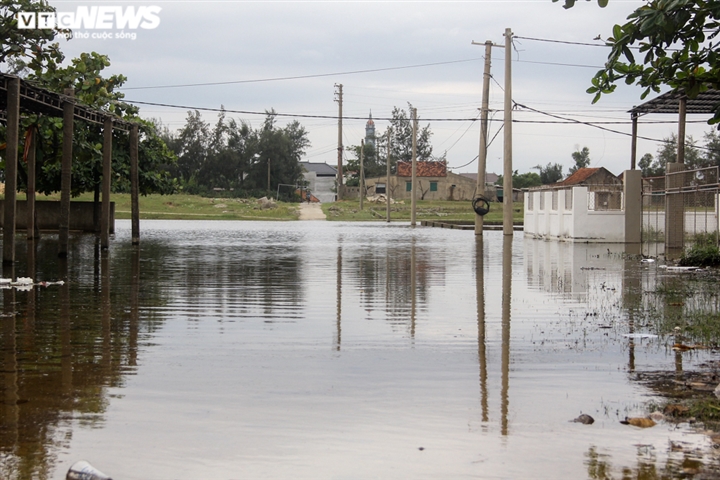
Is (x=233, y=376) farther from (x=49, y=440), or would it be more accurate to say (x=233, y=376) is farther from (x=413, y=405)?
(x=49, y=440)

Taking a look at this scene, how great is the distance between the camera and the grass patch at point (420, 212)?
7594 cm

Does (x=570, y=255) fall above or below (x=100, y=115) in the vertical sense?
below

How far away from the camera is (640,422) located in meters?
6.10

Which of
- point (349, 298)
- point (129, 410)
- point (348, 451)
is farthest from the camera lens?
point (349, 298)

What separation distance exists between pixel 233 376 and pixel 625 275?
12860mm

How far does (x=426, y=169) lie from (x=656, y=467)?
10803 centimetres

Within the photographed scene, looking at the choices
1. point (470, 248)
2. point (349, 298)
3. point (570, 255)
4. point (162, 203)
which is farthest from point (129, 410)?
point (162, 203)

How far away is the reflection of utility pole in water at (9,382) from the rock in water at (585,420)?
A: 12.4 feet

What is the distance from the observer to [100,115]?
90.4 ft

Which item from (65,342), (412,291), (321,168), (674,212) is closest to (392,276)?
(412,291)

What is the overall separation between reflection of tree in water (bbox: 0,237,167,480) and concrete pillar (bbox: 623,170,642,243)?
798 inches

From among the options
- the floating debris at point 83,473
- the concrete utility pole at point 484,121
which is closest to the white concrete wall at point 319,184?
the concrete utility pole at point 484,121

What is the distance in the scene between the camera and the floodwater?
531 cm

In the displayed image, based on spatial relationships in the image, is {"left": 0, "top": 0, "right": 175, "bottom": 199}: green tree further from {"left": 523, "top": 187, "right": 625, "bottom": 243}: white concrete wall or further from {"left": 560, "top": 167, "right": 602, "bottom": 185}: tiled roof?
{"left": 560, "top": 167, "right": 602, "bottom": 185}: tiled roof
